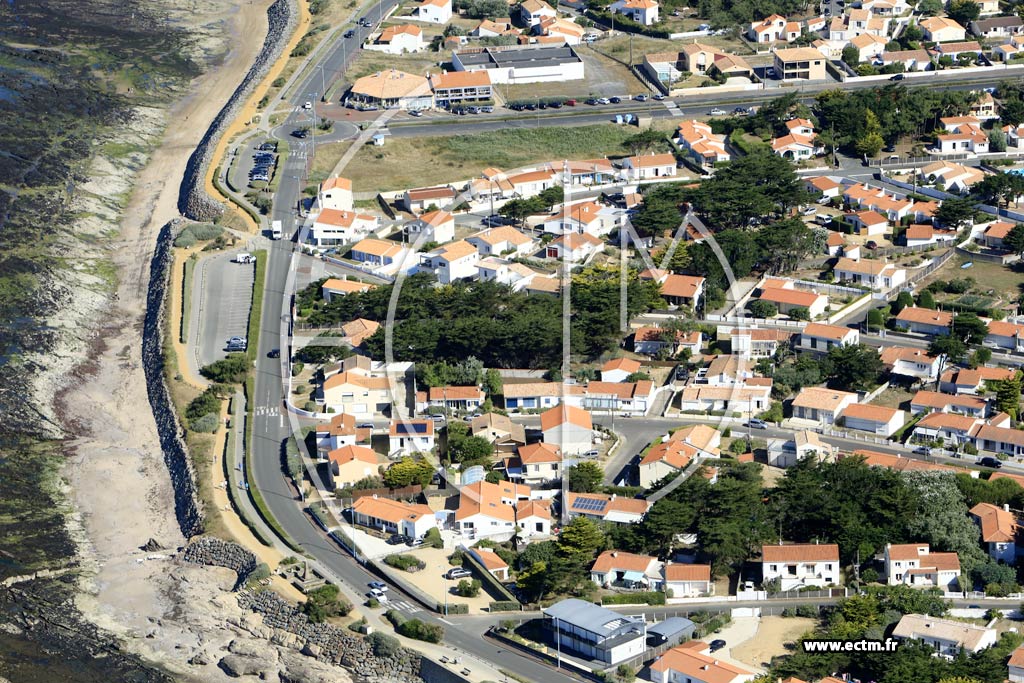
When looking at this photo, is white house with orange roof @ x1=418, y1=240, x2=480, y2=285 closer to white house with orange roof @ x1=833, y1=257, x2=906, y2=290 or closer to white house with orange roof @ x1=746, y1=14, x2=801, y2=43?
white house with orange roof @ x1=833, y1=257, x2=906, y2=290

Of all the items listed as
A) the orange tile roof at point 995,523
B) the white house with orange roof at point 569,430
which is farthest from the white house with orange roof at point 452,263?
the orange tile roof at point 995,523

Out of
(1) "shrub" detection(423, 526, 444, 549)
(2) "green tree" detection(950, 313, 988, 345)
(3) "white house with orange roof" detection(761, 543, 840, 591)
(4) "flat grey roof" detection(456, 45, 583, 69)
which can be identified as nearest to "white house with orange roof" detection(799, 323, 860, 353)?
(2) "green tree" detection(950, 313, 988, 345)

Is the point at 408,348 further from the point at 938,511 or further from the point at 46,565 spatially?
the point at 938,511

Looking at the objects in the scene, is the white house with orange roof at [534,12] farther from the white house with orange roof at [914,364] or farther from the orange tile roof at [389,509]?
the orange tile roof at [389,509]

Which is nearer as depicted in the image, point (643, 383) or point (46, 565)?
point (46, 565)

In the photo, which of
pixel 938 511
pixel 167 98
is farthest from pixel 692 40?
pixel 938 511
